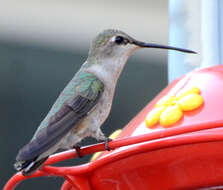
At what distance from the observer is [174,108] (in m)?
2.25

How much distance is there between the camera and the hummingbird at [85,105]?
2.28 meters

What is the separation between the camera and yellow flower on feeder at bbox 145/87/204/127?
7.22 ft

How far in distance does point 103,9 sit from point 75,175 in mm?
5014

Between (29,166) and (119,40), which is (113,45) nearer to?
(119,40)

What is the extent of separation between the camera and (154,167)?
82.7 inches

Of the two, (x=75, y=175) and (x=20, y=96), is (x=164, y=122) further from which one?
(x=20, y=96)

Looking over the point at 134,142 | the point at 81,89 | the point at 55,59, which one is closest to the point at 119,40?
the point at 81,89

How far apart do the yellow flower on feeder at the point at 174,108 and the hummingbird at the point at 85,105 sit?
0.69ft

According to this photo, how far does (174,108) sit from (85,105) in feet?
1.73

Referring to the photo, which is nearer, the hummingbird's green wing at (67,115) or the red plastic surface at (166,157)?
the red plastic surface at (166,157)

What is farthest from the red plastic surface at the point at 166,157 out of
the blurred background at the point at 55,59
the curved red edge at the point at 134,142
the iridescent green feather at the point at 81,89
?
the blurred background at the point at 55,59

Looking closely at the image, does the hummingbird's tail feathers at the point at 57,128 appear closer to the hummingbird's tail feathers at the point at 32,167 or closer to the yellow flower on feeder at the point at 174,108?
the hummingbird's tail feathers at the point at 32,167

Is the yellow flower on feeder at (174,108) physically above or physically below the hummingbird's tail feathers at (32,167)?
above

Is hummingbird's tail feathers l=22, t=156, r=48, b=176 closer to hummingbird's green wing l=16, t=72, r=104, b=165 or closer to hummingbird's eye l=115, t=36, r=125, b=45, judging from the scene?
hummingbird's green wing l=16, t=72, r=104, b=165
